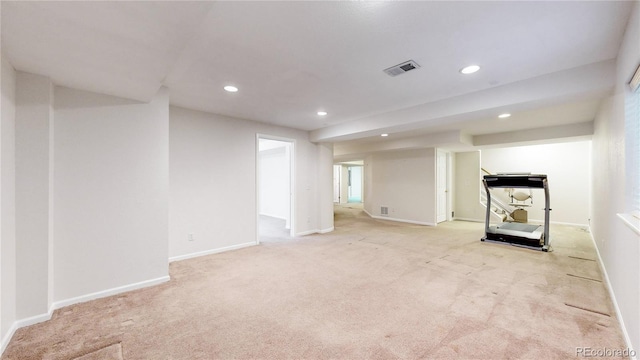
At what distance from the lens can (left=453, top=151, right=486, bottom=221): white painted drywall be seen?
25.2 feet

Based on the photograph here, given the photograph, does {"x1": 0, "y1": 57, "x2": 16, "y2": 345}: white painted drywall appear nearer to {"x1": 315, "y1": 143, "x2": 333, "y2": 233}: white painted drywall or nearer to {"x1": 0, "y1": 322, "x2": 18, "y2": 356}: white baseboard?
{"x1": 0, "y1": 322, "x2": 18, "y2": 356}: white baseboard

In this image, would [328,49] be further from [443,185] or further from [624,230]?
[443,185]

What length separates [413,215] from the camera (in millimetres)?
7387

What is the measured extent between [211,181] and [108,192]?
158 cm

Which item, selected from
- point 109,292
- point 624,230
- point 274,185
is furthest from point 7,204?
point 274,185

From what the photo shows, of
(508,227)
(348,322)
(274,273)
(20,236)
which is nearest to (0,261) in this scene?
(20,236)

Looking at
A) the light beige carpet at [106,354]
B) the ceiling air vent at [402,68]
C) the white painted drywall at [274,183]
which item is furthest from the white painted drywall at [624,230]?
the white painted drywall at [274,183]

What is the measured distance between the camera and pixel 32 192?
2.27 metres

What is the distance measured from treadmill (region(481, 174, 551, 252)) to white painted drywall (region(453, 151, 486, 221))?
7.52ft

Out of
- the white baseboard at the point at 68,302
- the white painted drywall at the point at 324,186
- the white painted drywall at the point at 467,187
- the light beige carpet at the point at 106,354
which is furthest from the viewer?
the white painted drywall at the point at 467,187

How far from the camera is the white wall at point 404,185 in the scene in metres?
7.06

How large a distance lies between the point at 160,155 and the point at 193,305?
5.77 feet

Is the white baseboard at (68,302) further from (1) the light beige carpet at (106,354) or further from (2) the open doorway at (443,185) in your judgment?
(2) the open doorway at (443,185)

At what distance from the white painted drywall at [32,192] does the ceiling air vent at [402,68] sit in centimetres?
322
